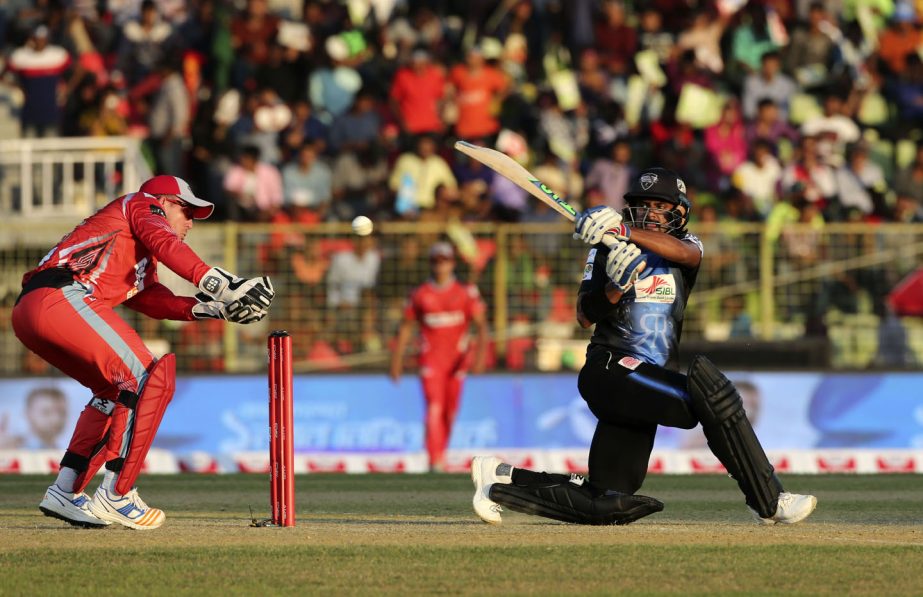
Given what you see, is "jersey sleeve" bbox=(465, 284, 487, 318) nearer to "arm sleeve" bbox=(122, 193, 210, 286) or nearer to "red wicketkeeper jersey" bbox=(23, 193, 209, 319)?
"red wicketkeeper jersey" bbox=(23, 193, 209, 319)

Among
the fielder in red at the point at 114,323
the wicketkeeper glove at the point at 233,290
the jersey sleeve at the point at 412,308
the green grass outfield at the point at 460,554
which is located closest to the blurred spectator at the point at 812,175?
the jersey sleeve at the point at 412,308

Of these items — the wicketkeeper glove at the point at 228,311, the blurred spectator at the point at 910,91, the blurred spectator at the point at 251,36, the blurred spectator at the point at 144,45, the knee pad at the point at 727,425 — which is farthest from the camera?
the blurred spectator at the point at 144,45

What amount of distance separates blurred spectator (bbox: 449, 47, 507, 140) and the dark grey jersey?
38.8 feet

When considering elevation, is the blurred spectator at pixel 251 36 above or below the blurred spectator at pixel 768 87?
above

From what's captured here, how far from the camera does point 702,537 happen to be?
8492mm

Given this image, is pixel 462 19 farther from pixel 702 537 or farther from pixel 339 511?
pixel 702 537

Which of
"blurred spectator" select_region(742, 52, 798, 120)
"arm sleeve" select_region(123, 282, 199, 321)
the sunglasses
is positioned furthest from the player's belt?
"blurred spectator" select_region(742, 52, 798, 120)

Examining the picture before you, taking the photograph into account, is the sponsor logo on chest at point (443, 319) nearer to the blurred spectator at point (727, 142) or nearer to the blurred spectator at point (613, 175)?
the blurred spectator at point (613, 175)

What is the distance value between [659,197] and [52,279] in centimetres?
325

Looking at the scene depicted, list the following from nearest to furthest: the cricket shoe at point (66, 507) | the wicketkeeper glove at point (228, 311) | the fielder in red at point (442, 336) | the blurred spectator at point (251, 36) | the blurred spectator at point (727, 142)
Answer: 1. the wicketkeeper glove at point (228, 311)
2. the cricket shoe at point (66, 507)
3. the fielder in red at point (442, 336)
4. the blurred spectator at point (727, 142)
5. the blurred spectator at point (251, 36)

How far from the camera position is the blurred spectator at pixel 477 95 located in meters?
20.8

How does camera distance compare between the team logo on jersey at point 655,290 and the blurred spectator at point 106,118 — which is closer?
the team logo on jersey at point 655,290

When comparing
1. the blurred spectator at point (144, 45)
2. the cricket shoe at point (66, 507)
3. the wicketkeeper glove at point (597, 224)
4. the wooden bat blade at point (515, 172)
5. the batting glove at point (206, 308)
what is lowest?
the cricket shoe at point (66, 507)

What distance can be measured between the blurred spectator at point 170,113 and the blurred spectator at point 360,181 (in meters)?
2.01
